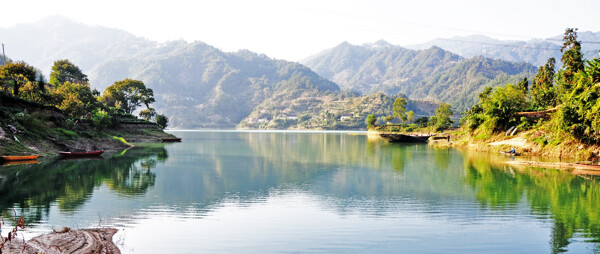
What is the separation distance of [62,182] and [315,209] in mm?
17944

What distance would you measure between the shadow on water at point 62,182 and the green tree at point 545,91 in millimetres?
64538

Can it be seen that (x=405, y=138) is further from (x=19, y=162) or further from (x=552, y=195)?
(x=19, y=162)

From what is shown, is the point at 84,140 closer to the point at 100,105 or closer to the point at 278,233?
the point at 100,105

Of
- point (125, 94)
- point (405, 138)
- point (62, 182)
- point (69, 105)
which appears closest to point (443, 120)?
point (405, 138)

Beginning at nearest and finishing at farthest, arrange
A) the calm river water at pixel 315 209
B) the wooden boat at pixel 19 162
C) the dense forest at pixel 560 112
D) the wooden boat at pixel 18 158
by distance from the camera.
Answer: the calm river water at pixel 315 209
the wooden boat at pixel 19 162
the wooden boat at pixel 18 158
the dense forest at pixel 560 112

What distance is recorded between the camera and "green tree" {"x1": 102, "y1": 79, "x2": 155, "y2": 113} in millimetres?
98938

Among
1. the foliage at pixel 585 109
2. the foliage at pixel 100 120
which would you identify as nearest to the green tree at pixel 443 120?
the foliage at pixel 585 109

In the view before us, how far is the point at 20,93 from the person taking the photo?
54.0 metres

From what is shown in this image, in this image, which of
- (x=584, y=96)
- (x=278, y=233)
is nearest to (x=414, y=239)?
(x=278, y=233)

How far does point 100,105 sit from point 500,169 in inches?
2743

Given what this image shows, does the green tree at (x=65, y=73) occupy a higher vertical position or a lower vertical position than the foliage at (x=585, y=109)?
higher

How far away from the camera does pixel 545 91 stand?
238 ft

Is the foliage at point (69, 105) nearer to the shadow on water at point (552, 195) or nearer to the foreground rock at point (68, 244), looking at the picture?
the foreground rock at point (68, 244)

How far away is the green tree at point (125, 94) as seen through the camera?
9894 centimetres
